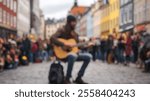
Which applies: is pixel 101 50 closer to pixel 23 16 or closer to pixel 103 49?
pixel 103 49

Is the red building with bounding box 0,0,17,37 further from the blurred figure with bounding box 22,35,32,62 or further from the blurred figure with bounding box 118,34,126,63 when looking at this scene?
the blurred figure with bounding box 118,34,126,63

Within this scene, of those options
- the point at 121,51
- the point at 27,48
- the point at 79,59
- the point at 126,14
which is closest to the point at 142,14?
the point at 126,14

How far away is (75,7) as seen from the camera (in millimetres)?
5707

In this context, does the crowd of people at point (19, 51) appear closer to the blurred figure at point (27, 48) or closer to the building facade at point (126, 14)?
the blurred figure at point (27, 48)

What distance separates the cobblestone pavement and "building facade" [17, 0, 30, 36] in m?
0.35

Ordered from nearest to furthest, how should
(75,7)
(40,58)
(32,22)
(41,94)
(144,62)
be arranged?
(41,94) < (75,7) < (32,22) < (144,62) < (40,58)

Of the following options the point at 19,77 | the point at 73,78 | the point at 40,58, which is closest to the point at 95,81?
the point at 73,78

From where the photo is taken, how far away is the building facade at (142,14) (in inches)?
228

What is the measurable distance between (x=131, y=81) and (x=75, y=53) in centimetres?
47

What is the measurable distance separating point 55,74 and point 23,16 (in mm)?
450

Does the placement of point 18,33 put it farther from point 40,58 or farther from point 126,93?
point 40,58

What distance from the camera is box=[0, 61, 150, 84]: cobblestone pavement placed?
5812 millimetres

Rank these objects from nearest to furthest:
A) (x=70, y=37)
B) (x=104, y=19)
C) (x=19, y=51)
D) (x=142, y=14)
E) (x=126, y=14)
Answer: (x=70, y=37) → (x=142, y=14) → (x=126, y=14) → (x=104, y=19) → (x=19, y=51)

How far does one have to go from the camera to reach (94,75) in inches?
250
